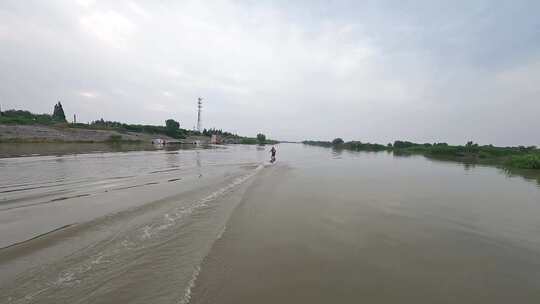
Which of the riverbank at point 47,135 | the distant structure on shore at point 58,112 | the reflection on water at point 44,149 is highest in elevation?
the distant structure on shore at point 58,112

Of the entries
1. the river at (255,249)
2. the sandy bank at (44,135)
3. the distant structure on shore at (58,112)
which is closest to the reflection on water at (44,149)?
the sandy bank at (44,135)

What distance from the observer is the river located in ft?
10.6

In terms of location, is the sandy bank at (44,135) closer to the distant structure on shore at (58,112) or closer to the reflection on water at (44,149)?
the reflection on water at (44,149)

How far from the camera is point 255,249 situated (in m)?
4.58

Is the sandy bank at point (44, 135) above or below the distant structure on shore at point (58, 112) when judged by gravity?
below

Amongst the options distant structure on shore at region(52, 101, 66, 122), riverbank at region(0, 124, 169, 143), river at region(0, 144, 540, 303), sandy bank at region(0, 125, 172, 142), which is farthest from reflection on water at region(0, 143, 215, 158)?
distant structure on shore at region(52, 101, 66, 122)

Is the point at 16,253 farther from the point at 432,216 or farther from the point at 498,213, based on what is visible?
the point at 498,213

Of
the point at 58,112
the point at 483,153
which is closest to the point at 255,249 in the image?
the point at 483,153

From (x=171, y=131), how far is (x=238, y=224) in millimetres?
88461

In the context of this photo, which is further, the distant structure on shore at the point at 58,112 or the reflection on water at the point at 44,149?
the distant structure on shore at the point at 58,112

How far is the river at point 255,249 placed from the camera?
3.22 meters

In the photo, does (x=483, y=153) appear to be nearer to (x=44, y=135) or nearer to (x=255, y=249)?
(x=255, y=249)

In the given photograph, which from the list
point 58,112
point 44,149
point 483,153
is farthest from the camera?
point 58,112

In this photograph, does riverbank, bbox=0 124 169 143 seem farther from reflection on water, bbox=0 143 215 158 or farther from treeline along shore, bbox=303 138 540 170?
treeline along shore, bbox=303 138 540 170
